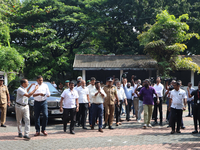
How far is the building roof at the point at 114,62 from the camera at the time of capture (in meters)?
22.4

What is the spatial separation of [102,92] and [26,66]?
18.1 m

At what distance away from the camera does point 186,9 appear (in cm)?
2845

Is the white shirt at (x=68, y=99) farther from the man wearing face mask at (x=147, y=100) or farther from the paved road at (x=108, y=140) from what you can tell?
the man wearing face mask at (x=147, y=100)

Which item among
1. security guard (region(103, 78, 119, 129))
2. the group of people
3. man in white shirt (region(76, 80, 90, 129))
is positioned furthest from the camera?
man in white shirt (region(76, 80, 90, 129))

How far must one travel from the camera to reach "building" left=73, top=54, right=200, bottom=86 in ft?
73.6

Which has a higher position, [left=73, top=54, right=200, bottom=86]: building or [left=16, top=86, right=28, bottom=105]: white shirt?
[left=73, top=54, right=200, bottom=86]: building

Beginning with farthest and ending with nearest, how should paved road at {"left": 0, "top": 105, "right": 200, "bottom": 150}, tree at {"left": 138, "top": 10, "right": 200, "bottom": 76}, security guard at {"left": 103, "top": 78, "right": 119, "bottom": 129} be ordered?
tree at {"left": 138, "top": 10, "right": 200, "bottom": 76} → security guard at {"left": 103, "top": 78, "right": 119, "bottom": 129} → paved road at {"left": 0, "top": 105, "right": 200, "bottom": 150}

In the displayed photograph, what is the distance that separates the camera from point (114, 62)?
2361cm

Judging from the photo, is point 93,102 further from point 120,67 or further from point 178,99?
point 120,67

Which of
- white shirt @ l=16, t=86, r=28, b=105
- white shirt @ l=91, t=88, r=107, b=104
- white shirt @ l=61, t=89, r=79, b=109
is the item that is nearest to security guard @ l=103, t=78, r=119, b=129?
white shirt @ l=91, t=88, r=107, b=104

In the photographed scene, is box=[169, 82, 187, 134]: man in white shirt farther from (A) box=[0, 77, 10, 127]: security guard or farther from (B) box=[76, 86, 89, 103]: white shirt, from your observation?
(A) box=[0, 77, 10, 127]: security guard

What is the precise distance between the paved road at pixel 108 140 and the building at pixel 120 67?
13405 mm

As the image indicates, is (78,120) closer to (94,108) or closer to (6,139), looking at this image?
(94,108)

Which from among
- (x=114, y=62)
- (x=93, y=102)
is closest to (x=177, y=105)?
(x=93, y=102)
